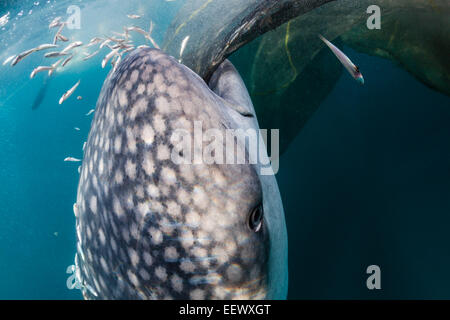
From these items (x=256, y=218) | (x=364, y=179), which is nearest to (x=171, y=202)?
(x=256, y=218)

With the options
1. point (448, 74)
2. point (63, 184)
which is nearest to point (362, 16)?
point (448, 74)

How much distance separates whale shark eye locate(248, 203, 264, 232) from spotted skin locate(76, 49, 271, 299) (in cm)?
2

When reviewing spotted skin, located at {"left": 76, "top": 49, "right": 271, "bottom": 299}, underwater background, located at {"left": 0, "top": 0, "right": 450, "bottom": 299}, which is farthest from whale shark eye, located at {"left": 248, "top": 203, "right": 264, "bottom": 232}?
underwater background, located at {"left": 0, "top": 0, "right": 450, "bottom": 299}

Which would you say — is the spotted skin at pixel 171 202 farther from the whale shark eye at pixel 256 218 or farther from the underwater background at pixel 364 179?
the underwater background at pixel 364 179

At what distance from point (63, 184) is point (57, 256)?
8.83ft

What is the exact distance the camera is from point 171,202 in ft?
4.39

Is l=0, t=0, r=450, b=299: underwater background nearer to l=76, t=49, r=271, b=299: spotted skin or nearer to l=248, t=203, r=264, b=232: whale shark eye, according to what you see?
l=76, t=49, r=271, b=299: spotted skin

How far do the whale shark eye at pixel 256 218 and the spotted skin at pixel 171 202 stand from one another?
22 millimetres

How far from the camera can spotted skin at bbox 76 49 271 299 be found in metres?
1.32

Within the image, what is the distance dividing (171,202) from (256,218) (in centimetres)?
42

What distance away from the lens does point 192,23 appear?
3635 mm

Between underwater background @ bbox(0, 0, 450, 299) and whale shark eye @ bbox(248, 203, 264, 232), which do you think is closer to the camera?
whale shark eye @ bbox(248, 203, 264, 232)
